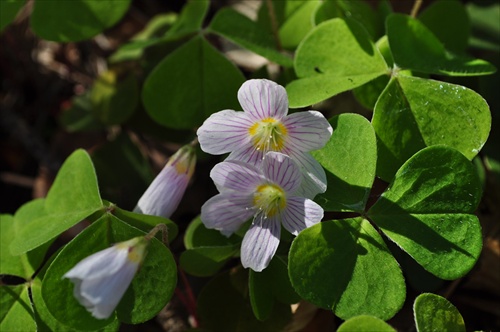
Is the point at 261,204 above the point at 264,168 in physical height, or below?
below

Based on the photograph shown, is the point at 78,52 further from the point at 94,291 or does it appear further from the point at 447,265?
the point at 447,265

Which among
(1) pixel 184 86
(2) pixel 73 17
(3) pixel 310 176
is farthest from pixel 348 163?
(2) pixel 73 17

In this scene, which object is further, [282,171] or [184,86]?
[184,86]

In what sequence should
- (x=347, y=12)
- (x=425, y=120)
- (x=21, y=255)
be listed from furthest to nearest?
(x=347, y=12)
(x=21, y=255)
(x=425, y=120)

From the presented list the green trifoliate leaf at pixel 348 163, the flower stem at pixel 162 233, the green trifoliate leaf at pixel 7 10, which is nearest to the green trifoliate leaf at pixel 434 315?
the green trifoliate leaf at pixel 348 163

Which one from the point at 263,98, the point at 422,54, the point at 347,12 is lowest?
the point at 422,54

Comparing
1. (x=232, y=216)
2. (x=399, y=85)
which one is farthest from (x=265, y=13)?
(x=232, y=216)

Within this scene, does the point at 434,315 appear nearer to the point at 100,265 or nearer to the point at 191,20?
the point at 100,265
